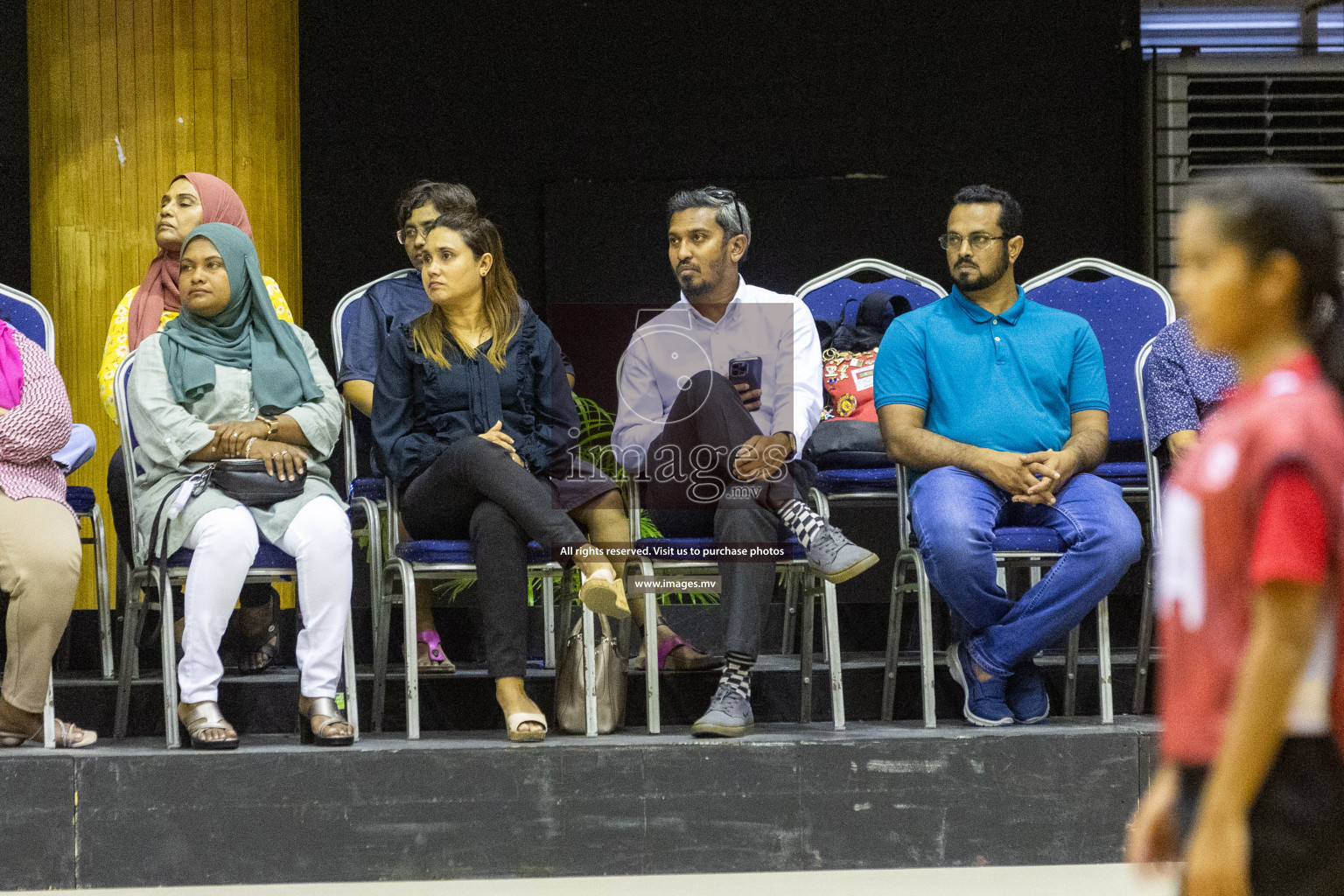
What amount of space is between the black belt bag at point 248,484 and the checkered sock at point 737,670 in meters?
1.02

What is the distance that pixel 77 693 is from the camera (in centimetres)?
338

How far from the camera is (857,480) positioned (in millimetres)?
3820

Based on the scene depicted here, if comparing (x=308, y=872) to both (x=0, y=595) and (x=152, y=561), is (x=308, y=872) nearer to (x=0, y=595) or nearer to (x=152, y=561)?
(x=152, y=561)

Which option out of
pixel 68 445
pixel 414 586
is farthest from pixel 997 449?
pixel 68 445

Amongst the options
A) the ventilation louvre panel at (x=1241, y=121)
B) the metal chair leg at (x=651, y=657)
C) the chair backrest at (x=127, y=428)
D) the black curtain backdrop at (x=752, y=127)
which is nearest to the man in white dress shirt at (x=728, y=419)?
the metal chair leg at (x=651, y=657)

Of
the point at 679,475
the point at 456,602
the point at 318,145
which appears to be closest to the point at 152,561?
the point at 679,475

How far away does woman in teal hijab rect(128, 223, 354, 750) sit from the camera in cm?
310

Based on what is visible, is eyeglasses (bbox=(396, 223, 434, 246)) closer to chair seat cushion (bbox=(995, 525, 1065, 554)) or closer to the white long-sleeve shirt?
the white long-sleeve shirt

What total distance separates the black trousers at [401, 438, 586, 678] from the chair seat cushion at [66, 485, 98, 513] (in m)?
0.95

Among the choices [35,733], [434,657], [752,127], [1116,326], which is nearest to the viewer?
[35,733]

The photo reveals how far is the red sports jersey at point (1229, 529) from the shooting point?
1.15m

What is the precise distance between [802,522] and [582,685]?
23.2 inches

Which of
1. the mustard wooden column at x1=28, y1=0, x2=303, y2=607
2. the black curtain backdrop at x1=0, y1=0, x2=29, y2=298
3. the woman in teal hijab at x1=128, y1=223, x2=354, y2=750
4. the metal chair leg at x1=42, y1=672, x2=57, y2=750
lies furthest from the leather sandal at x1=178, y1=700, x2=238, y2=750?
the black curtain backdrop at x1=0, y1=0, x2=29, y2=298

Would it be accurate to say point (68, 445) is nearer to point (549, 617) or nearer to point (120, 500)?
point (120, 500)
